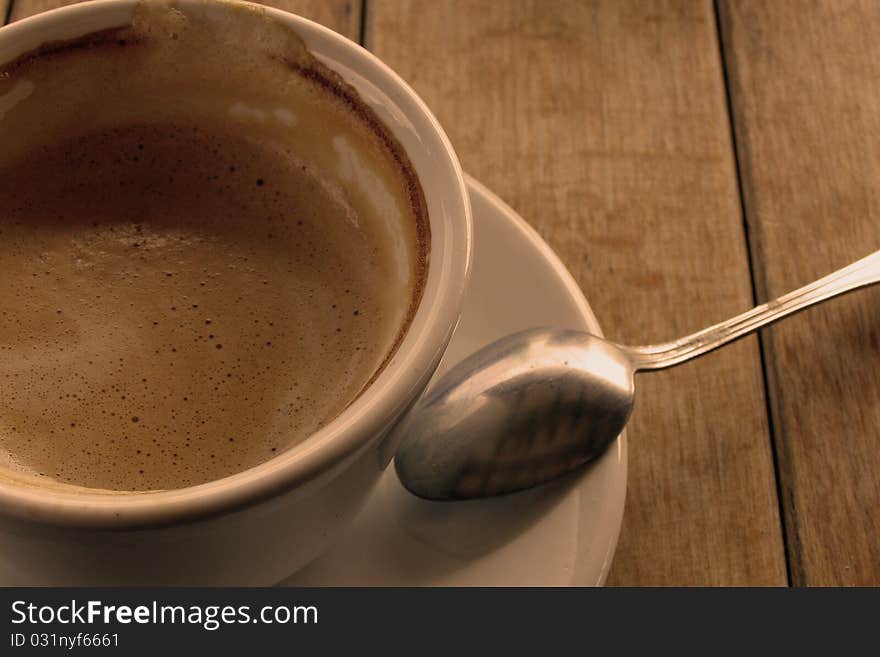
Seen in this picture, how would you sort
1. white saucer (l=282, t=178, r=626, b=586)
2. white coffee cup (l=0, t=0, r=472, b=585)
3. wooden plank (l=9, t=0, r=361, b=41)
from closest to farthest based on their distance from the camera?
white coffee cup (l=0, t=0, r=472, b=585) < white saucer (l=282, t=178, r=626, b=586) < wooden plank (l=9, t=0, r=361, b=41)

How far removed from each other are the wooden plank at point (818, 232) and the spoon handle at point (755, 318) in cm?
7

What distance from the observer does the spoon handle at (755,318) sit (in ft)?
3.39

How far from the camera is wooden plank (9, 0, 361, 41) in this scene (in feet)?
4.49

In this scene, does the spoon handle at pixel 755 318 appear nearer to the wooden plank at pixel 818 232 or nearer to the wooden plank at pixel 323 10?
the wooden plank at pixel 818 232

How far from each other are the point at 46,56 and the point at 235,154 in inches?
8.5

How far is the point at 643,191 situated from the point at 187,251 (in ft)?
1.77

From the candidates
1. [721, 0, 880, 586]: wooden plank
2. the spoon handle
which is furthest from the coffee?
[721, 0, 880, 586]: wooden plank

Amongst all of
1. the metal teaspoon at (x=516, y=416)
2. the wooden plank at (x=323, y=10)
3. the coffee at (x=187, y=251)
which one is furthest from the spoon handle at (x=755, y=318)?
the wooden plank at (x=323, y=10)

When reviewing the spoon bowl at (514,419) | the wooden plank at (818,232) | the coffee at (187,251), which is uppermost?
the coffee at (187,251)

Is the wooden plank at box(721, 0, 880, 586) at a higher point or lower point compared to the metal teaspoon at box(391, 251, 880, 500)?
lower

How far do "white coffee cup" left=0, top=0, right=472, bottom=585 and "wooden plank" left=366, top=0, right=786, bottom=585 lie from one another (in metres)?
0.39

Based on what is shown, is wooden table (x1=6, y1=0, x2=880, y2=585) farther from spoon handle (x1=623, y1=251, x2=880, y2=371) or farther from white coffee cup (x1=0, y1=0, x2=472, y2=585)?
white coffee cup (x1=0, y1=0, x2=472, y2=585)

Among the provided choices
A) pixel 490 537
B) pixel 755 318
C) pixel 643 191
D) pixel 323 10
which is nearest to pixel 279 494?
pixel 490 537

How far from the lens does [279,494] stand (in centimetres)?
71
